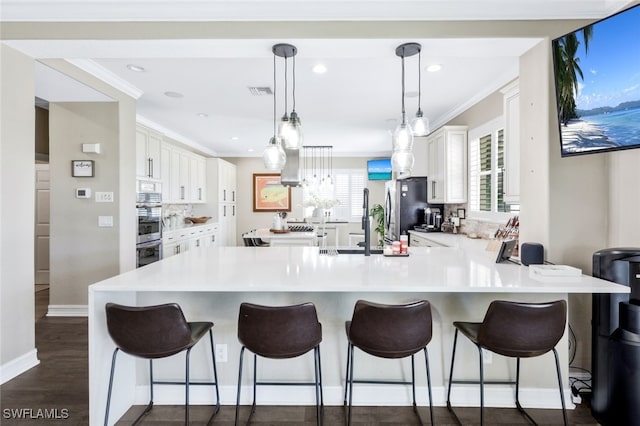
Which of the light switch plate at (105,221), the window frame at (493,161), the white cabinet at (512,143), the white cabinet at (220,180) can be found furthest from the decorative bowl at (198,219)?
the white cabinet at (512,143)

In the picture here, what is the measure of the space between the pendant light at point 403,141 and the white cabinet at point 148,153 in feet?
11.6

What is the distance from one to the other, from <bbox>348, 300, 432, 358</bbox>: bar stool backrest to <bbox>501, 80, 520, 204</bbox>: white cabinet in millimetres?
1770

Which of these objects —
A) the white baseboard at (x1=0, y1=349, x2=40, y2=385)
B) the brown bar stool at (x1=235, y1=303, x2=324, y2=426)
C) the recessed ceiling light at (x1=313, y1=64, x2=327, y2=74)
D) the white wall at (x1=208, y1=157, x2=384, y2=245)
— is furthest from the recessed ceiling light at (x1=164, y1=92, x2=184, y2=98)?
the white wall at (x1=208, y1=157, x2=384, y2=245)

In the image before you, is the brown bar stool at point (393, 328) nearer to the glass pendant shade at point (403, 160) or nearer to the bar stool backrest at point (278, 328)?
the bar stool backrest at point (278, 328)

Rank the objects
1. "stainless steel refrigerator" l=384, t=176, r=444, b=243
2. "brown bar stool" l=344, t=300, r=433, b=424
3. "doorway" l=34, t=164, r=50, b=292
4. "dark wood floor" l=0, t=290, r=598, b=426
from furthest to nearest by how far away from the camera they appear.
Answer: "stainless steel refrigerator" l=384, t=176, r=444, b=243 < "doorway" l=34, t=164, r=50, b=292 < "dark wood floor" l=0, t=290, r=598, b=426 < "brown bar stool" l=344, t=300, r=433, b=424

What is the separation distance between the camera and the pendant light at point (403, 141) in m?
2.30

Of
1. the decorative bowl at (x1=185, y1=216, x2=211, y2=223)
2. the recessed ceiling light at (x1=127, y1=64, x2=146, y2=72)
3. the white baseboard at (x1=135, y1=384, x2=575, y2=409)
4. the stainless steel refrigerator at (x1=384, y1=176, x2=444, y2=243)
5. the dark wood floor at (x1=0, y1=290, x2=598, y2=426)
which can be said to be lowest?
the dark wood floor at (x1=0, y1=290, x2=598, y2=426)

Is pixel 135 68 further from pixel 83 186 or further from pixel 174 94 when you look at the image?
pixel 83 186

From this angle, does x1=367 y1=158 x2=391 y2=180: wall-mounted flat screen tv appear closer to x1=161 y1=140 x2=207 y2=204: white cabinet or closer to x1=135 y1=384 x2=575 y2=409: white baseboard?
x1=161 y1=140 x2=207 y2=204: white cabinet

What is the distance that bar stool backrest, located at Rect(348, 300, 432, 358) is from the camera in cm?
163

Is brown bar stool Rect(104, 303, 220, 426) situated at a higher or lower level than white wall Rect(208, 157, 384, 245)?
lower

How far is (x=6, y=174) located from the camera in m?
2.43

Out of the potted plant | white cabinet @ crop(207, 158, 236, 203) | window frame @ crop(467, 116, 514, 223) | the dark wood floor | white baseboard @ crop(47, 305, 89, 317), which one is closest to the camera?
the dark wood floor

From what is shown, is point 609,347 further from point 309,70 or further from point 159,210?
point 159,210
